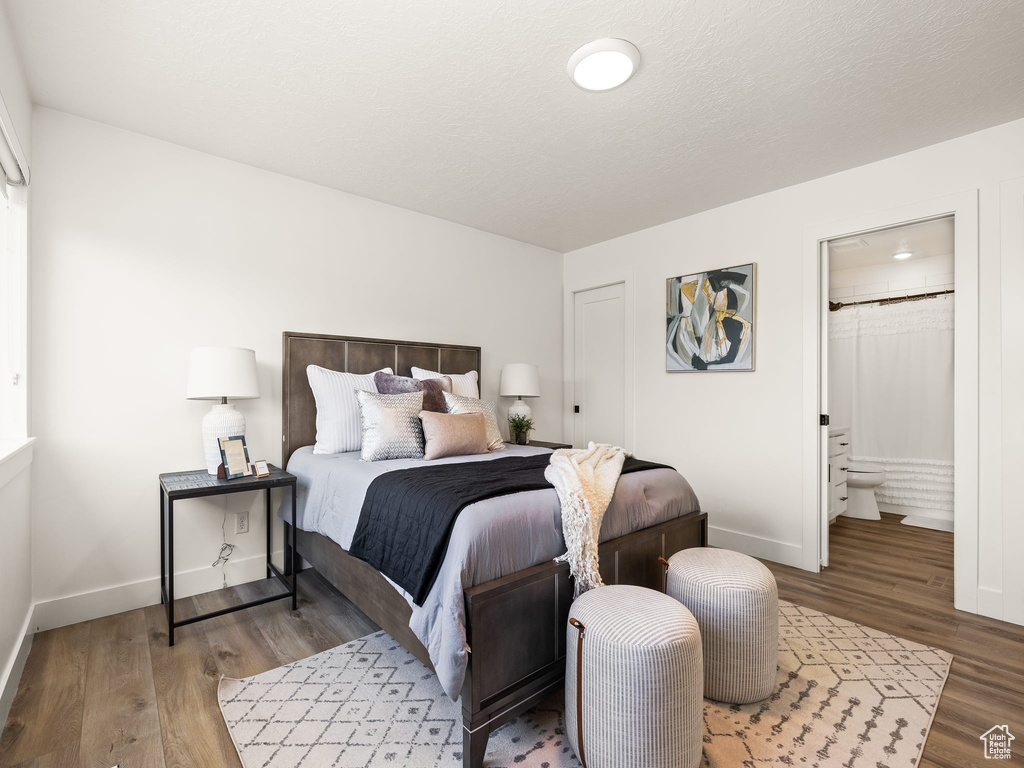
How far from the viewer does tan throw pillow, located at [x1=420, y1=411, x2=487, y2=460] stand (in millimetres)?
2756

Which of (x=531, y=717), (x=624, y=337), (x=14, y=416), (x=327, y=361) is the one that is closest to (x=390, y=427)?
(x=327, y=361)

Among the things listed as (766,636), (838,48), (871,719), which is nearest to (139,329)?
(766,636)

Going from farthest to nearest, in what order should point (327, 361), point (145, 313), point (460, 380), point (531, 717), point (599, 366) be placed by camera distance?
point (599, 366) < point (460, 380) < point (327, 361) < point (145, 313) < point (531, 717)

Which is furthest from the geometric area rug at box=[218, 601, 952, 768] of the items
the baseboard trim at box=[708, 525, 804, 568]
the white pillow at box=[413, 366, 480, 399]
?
the white pillow at box=[413, 366, 480, 399]

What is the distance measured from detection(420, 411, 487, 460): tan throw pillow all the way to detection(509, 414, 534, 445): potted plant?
45.1 inches

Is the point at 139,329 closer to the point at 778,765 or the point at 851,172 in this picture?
the point at 778,765

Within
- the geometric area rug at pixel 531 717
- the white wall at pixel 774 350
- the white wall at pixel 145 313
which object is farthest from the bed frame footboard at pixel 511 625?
the white wall at pixel 774 350

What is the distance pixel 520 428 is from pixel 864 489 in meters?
3.33

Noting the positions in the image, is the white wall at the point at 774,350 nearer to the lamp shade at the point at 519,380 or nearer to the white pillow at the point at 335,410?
the lamp shade at the point at 519,380

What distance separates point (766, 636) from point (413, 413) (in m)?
1.96

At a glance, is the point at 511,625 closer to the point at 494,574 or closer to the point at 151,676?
the point at 494,574

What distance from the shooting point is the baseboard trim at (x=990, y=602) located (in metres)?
2.54

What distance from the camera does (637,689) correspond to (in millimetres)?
1398

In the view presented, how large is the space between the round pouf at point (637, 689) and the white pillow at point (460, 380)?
223cm
